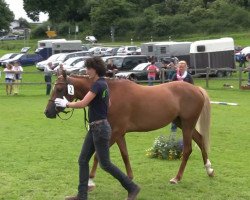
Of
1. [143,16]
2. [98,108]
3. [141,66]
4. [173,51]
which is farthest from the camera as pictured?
[143,16]

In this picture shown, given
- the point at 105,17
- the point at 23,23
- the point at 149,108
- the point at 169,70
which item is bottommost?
the point at 169,70

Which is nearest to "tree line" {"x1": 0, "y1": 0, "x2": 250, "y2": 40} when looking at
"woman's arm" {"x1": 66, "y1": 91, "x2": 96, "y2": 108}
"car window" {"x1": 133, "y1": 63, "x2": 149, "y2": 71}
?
"car window" {"x1": 133, "y1": 63, "x2": 149, "y2": 71}

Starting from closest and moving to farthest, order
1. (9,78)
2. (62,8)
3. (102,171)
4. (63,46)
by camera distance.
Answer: (102,171) < (9,78) < (63,46) < (62,8)

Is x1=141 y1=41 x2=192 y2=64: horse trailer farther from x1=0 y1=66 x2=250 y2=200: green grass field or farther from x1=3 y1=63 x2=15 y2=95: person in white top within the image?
x1=0 y1=66 x2=250 y2=200: green grass field

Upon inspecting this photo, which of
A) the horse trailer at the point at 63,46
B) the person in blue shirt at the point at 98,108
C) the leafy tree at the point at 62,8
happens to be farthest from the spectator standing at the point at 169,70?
the leafy tree at the point at 62,8

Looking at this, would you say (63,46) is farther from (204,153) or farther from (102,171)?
(204,153)

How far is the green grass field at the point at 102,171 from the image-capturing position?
24.7 ft

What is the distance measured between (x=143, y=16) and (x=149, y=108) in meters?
78.6

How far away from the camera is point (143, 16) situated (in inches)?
3364

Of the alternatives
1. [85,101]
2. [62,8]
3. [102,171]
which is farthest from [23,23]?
[85,101]

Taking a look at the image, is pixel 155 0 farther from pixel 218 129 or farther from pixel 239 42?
pixel 218 129

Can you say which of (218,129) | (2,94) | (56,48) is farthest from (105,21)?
(218,129)

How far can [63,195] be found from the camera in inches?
289

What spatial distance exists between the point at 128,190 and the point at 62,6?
88235mm
